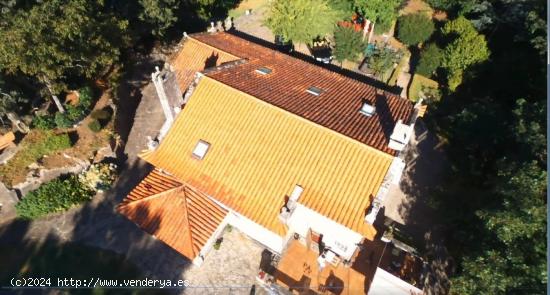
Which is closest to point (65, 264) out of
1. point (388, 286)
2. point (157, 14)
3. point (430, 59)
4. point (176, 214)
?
point (176, 214)

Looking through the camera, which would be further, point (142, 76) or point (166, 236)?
point (142, 76)

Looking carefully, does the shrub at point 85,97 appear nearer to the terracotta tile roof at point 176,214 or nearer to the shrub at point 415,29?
the terracotta tile roof at point 176,214

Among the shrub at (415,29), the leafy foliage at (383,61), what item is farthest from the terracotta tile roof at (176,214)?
the shrub at (415,29)

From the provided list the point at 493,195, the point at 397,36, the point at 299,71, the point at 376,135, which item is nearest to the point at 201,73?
the point at 299,71

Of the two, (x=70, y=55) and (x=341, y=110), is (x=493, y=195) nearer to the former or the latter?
(x=341, y=110)

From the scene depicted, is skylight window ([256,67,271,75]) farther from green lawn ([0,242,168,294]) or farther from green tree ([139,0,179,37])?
green lawn ([0,242,168,294])

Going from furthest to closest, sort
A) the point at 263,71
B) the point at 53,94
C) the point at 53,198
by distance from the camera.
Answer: the point at 263,71, the point at 53,94, the point at 53,198

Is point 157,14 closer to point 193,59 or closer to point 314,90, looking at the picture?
point 193,59
